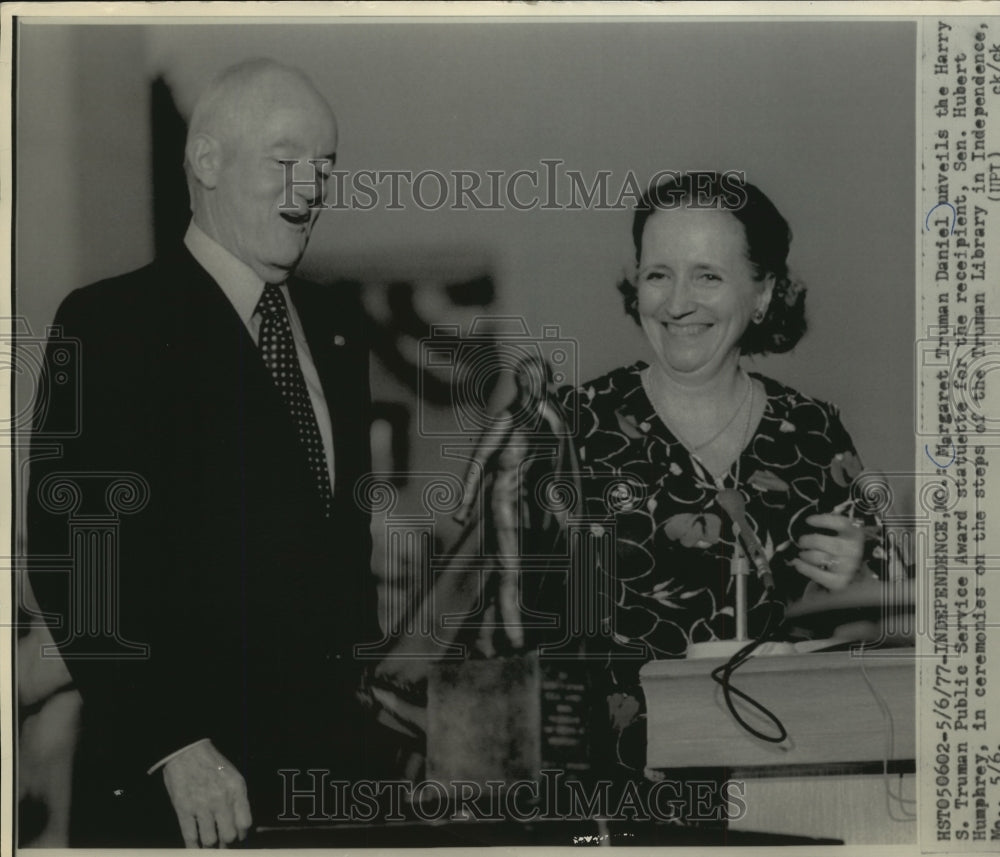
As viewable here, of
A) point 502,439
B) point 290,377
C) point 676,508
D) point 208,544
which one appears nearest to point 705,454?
point 676,508

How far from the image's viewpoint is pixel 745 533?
1.48 m

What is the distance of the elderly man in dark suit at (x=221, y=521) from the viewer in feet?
4.83

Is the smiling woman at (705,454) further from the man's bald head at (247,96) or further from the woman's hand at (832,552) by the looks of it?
the man's bald head at (247,96)

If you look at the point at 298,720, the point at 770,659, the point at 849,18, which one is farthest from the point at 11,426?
the point at 849,18

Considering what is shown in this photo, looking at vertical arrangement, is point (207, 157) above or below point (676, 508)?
above

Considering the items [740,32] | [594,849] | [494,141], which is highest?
[740,32]

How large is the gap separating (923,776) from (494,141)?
3.65ft

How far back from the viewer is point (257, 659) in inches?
57.9

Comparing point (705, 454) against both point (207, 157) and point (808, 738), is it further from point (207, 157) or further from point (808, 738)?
point (207, 157)

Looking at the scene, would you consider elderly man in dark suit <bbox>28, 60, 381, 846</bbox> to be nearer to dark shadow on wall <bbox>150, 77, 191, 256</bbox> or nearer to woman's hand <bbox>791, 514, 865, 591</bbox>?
dark shadow on wall <bbox>150, 77, 191, 256</bbox>

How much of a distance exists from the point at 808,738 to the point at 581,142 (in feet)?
3.02

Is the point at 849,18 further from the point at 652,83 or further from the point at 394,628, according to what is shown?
the point at 394,628

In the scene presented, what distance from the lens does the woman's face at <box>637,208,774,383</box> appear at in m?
1.49

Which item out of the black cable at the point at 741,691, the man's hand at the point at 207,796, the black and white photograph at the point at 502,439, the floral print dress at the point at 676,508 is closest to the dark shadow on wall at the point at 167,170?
the black and white photograph at the point at 502,439
